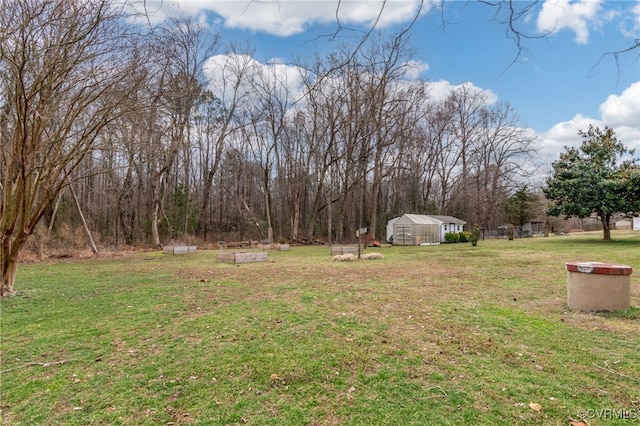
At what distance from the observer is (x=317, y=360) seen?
3459 mm

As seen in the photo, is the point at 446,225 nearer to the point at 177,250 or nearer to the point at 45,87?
the point at 177,250

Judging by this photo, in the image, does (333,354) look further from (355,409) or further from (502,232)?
(502,232)

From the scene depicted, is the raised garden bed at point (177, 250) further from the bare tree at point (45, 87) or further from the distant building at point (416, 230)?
the distant building at point (416, 230)

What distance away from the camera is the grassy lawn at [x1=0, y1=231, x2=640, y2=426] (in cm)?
257

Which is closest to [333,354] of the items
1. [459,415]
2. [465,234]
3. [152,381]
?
[459,415]

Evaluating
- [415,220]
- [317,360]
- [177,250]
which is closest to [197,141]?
[177,250]

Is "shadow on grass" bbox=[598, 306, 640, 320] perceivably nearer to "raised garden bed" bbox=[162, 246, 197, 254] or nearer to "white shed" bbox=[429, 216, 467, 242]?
"raised garden bed" bbox=[162, 246, 197, 254]

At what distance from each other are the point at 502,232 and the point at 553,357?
33645 millimetres

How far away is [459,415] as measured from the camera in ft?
8.11
